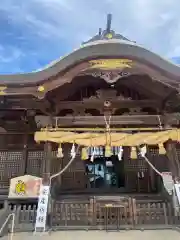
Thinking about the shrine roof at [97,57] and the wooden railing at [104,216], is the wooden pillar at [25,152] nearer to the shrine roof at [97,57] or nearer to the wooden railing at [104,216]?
the wooden railing at [104,216]

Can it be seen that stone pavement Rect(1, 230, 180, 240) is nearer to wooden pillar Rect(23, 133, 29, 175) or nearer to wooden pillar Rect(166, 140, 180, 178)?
wooden pillar Rect(166, 140, 180, 178)

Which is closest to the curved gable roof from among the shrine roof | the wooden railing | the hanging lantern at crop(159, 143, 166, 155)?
the shrine roof

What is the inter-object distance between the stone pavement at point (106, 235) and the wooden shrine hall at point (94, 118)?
670 mm

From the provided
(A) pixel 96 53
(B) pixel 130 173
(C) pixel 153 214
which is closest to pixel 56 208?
(C) pixel 153 214

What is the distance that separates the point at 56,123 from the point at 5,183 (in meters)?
2.49

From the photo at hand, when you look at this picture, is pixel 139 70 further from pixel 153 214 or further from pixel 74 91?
pixel 153 214

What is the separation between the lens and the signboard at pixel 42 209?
17.8 feet

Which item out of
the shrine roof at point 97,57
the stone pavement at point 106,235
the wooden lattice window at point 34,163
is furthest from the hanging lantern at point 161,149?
the wooden lattice window at point 34,163

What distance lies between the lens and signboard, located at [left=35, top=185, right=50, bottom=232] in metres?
5.41

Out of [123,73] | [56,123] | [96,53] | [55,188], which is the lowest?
[55,188]

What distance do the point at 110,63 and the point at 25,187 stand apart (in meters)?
3.99

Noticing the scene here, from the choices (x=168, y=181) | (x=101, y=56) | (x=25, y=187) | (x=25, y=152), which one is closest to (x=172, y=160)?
(x=168, y=181)

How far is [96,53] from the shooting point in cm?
634

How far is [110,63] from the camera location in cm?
630
